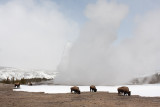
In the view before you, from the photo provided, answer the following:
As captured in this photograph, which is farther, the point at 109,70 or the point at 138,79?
the point at 109,70

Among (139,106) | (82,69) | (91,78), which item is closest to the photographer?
(139,106)

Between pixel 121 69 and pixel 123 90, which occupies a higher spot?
pixel 121 69

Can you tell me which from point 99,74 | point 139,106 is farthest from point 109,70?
point 139,106

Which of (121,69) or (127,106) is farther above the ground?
(121,69)

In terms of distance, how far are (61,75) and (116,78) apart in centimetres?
4361

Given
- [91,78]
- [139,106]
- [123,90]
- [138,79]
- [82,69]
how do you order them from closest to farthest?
[139,106]
[123,90]
[138,79]
[91,78]
[82,69]

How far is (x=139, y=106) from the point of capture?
80.0 ft

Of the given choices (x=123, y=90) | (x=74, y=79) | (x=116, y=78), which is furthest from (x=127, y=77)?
(x=123, y=90)

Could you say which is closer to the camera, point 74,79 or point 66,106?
point 66,106

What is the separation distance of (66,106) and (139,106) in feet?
26.6

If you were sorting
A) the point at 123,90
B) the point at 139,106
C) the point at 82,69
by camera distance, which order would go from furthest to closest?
the point at 82,69 → the point at 123,90 → the point at 139,106

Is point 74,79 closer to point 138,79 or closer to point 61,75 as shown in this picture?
point 61,75

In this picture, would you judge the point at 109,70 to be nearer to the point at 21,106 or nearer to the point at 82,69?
the point at 82,69

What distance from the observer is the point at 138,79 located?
136 m
